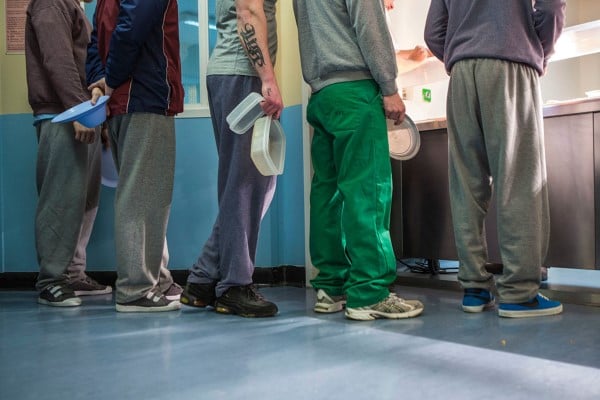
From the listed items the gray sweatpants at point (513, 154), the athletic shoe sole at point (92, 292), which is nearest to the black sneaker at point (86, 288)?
the athletic shoe sole at point (92, 292)

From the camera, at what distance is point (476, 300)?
7.46 feet

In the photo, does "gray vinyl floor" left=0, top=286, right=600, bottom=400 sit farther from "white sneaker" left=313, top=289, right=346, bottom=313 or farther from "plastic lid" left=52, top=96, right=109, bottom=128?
"plastic lid" left=52, top=96, right=109, bottom=128

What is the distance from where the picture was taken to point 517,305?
2.15m

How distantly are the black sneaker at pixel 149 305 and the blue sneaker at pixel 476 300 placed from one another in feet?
3.44

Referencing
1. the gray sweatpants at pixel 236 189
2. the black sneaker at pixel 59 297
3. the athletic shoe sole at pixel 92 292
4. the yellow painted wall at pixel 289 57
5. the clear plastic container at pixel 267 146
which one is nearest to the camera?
the clear plastic container at pixel 267 146

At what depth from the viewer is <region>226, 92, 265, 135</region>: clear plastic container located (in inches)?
83.0

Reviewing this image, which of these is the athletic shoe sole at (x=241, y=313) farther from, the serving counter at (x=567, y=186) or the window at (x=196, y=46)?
the window at (x=196, y=46)

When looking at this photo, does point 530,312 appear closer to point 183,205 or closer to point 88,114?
point 88,114

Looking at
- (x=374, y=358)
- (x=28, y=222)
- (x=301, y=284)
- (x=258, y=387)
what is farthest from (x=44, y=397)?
(x=28, y=222)

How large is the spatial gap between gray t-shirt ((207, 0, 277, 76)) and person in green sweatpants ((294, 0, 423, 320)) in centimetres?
11

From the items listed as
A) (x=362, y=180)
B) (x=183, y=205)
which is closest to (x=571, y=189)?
(x=362, y=180)

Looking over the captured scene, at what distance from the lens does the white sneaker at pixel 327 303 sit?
2309 mm

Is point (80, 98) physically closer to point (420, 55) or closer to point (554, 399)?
point (420, 55)

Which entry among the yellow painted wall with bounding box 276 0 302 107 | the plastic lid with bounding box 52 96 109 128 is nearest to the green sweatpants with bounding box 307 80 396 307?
the plastic lid with bounding box 52 96 109 128
